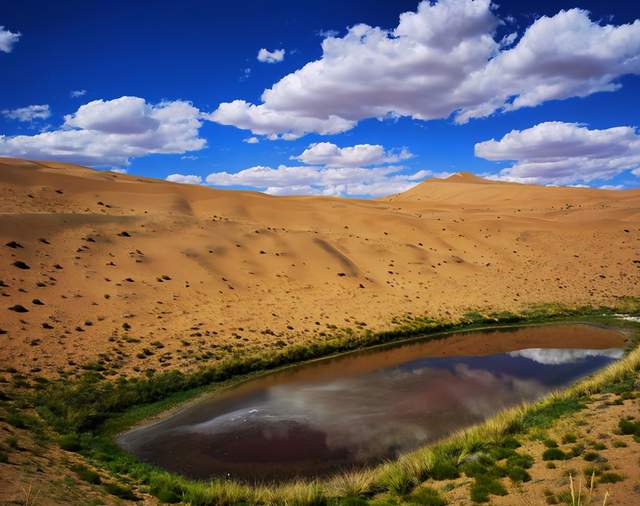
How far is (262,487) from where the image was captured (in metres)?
13.9

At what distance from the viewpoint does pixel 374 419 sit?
19.1 metres

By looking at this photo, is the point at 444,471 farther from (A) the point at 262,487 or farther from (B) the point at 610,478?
(A) the point at 262,487

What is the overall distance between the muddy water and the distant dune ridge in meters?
5.59

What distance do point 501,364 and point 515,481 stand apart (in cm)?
1610

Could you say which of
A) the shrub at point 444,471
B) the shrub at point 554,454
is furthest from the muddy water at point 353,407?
the shrub at point 554,454

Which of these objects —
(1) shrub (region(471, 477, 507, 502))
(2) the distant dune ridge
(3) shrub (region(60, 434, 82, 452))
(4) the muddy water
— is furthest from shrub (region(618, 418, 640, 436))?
(2) the distant dune ridge

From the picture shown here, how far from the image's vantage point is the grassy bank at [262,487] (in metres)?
12.4

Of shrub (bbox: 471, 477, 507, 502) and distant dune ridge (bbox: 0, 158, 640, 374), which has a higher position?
distant dune ridge (bbox: 0, 158, 640, 374)

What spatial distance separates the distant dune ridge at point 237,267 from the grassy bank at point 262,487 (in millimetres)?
2265

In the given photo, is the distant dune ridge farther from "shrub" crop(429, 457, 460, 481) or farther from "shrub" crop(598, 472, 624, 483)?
"shrub" crop(598, 472, 624, 483)

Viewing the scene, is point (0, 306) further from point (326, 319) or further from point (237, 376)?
point (326, 319)

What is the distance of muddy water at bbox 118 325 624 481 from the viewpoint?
16.4 meters

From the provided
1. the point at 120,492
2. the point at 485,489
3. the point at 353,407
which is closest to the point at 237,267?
the point at 353,407

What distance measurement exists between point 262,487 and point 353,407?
7.55 m
